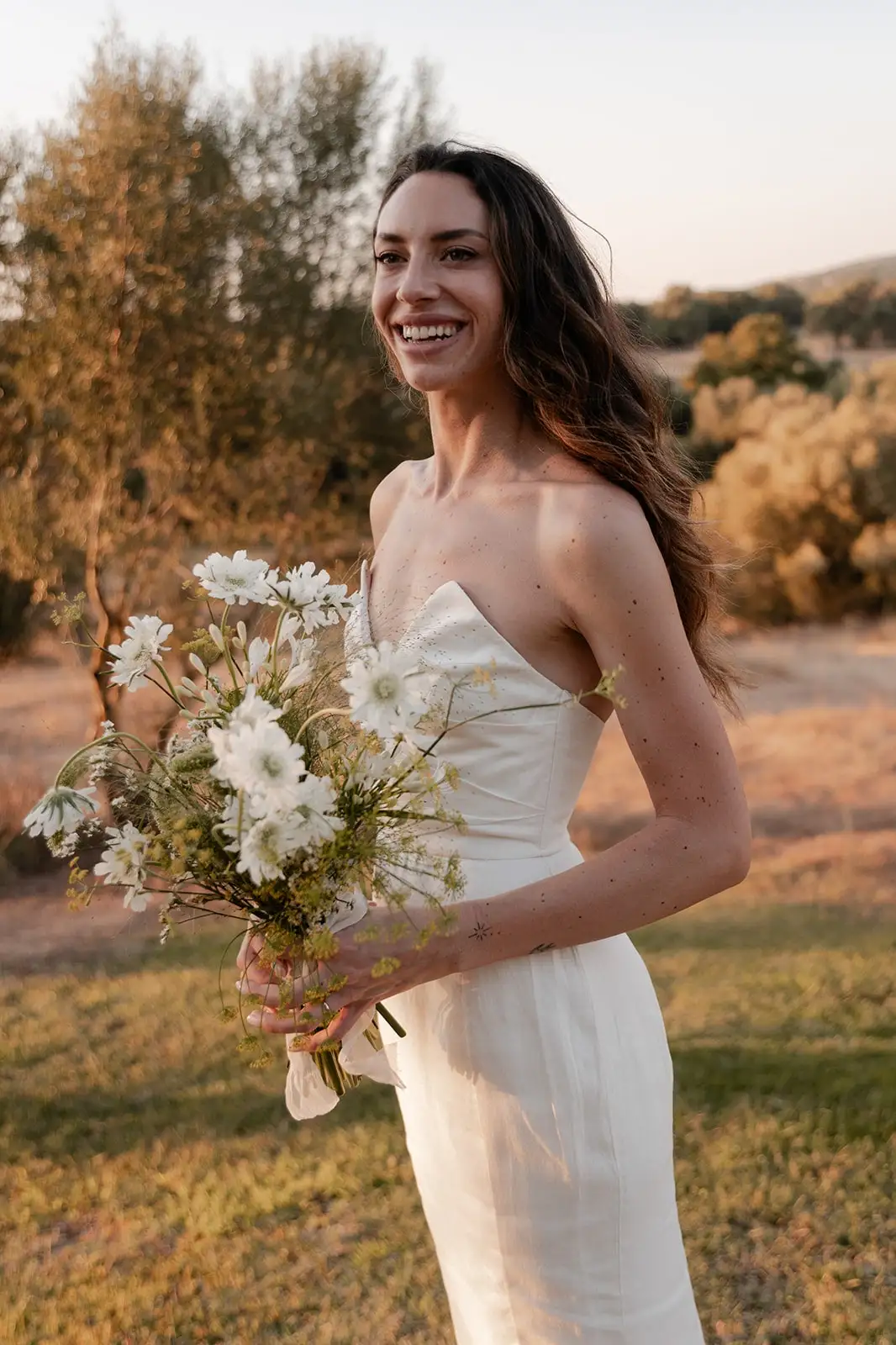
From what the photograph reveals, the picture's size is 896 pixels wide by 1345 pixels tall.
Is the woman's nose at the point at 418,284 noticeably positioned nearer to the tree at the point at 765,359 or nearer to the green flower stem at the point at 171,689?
the green flower stem at the point at 171,689

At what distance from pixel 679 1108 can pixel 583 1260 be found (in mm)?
2996

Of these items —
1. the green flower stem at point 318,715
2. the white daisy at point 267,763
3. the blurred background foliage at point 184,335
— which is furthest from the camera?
the blurred background foliage at point 184,335

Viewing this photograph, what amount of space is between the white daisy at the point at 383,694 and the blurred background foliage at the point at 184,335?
6.52 meters

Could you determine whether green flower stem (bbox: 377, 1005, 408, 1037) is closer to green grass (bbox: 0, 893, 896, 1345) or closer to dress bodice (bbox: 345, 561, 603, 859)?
dress bodice (bbox: 345, 561, 603, 859)

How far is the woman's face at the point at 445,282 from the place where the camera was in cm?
203

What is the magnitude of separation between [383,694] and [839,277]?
11589 millimetres

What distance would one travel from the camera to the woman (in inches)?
72.0

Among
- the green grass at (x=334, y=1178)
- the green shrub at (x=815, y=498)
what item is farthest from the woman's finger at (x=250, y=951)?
the green shrub at (x=815, y=498)

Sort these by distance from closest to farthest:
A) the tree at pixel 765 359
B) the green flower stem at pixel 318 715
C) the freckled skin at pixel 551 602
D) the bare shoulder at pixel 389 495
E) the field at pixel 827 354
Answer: the green flower stem at pixel 318 715 → the freckled skin at pixel 551 602 → the bare shoulder at pixel 389 495 → the field at pixel 827 354 → the tree at pixel 765 359

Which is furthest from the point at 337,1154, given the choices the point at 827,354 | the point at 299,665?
the point at 827,354

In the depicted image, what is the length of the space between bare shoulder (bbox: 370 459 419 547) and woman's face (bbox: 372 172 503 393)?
0.49 meters

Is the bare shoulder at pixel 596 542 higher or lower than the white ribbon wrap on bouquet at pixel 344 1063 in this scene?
higher

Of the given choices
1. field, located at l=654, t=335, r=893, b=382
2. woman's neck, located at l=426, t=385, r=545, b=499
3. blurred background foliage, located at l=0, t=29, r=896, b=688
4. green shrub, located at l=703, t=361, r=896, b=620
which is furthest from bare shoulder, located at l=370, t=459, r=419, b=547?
field, located at l=654, t=335, r=893, b=382

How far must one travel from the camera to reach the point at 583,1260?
1.92m
